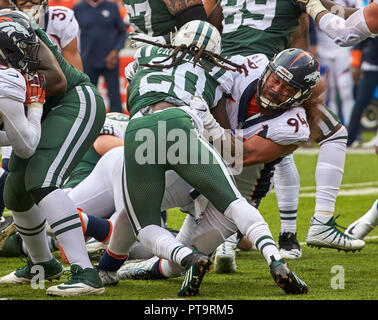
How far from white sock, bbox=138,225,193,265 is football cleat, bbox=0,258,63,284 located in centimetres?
59

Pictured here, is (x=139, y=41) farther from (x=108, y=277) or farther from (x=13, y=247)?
(x=13, y=247)

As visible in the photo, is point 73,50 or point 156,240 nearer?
point 156,240

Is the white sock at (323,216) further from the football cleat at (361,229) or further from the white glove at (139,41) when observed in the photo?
the white glove at (139,41)

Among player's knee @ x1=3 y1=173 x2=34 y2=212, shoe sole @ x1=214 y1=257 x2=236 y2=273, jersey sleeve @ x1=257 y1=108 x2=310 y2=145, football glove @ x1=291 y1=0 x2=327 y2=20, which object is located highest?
football glove @ x1=291 y1=0 x2=327 y2=20

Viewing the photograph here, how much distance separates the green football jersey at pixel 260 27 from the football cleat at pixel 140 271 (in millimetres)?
1356

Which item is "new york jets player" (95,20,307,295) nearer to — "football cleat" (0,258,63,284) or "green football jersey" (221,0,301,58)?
"football cleat" (0,258,63,284)

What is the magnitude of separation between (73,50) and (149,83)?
1.37m

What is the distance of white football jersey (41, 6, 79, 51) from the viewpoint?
5176mm

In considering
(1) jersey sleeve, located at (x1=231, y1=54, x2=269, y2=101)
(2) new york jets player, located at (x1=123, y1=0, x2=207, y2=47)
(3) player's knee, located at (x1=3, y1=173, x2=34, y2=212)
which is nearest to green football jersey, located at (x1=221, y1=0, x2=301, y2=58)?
(2) new york jets player, located at (x1=123, y1=0, x2=207, y2=47)
